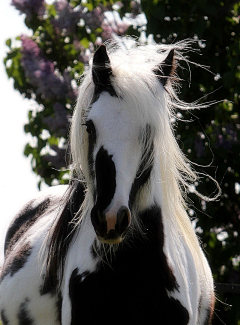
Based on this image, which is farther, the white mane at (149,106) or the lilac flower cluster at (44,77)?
the lilac flower cluster at (44,77)

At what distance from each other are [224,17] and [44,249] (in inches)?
123

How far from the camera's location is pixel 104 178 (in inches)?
88.1

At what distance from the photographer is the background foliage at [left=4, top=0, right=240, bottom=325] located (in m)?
4.89

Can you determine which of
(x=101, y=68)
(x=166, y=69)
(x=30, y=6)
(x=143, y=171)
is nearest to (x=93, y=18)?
(x=30, y=6)

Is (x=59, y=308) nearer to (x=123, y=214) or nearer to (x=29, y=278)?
(x=29, y=278)

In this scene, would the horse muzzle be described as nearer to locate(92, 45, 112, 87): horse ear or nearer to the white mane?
the white mane

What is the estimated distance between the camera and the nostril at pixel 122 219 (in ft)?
7.00

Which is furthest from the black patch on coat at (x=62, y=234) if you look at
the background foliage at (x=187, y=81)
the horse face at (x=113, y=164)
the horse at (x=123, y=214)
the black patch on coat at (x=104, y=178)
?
the background foliage at (x=187, y=81)

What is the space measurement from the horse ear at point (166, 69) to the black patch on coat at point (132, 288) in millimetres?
619

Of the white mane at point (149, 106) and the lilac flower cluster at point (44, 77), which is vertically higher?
the white mane at point (149, 106)

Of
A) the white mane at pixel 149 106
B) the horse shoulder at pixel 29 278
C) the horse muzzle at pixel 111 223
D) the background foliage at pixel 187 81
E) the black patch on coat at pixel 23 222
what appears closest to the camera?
the horse muzzle at pixel 111 223

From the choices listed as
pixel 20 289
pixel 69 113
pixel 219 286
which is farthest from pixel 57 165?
pixel 20 289

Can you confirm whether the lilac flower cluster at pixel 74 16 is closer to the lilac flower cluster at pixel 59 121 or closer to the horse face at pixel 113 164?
the lilac flower cluster at pixel 59 121

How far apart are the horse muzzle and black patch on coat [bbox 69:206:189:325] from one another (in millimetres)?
351
